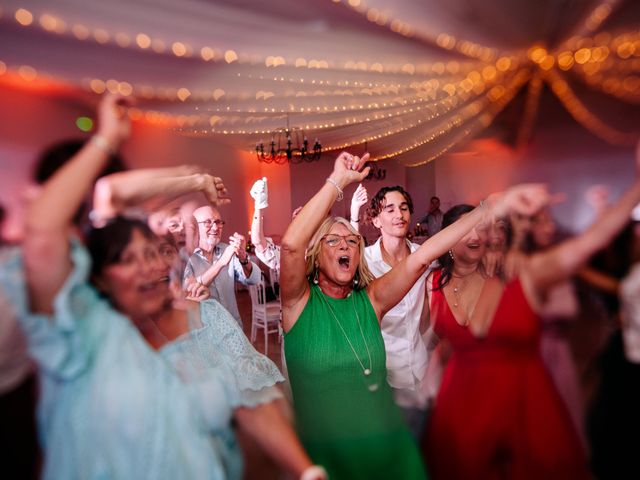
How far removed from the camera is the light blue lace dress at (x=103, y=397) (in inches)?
27.1

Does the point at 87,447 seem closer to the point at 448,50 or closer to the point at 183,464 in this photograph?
the point at 183,464

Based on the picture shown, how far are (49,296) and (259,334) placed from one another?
4147 mm

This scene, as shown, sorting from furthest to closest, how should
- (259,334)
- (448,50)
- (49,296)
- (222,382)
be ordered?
(259,334)
(448,50)
(222,382)
(49,296)

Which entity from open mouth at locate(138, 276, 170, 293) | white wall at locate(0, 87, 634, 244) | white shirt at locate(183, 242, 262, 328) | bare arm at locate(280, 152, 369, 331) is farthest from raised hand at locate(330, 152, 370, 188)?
white shirt at locate(183, 242, 262, 328)

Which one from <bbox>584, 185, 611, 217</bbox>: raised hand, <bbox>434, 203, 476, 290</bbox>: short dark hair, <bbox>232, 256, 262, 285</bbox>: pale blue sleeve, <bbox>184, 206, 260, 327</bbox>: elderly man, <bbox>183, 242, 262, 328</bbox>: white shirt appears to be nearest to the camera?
<bbox>584, 185, 611, 217</bbox>: raised hand

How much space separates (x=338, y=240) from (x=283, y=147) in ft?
1.16

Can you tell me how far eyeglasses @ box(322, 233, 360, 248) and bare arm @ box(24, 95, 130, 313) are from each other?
85 centimetres

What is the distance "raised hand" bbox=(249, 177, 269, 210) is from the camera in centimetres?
131

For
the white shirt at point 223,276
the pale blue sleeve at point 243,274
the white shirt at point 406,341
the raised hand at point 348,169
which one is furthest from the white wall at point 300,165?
the pale blue sleeve at point 243,274

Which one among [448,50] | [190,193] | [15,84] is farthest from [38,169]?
[448,50]

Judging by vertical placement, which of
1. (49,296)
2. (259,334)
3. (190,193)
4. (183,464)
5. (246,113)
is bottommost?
(259,334)

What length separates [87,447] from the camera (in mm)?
729

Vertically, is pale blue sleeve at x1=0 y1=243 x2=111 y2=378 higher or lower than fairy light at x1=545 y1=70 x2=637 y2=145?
lower

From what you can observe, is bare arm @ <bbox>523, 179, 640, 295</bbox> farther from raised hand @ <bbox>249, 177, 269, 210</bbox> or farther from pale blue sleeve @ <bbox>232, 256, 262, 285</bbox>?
pale blue sleeve @ <bbox>232, 256, 262, 285</bbox>
